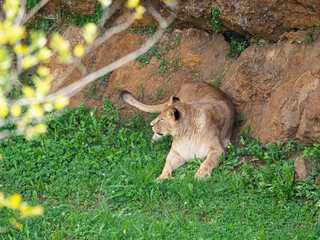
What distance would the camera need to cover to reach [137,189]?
6043 mm

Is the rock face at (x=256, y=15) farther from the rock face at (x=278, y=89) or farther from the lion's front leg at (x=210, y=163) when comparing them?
the lion's front leg at (x=210, y=163)

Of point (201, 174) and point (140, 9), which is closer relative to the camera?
point (201, 174)

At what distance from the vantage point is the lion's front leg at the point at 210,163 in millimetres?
6370

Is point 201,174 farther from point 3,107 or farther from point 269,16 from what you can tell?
point 3,107

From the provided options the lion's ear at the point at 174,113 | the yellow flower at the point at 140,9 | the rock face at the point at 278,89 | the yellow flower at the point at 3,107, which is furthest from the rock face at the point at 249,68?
the yellow flower at the point at 3,107

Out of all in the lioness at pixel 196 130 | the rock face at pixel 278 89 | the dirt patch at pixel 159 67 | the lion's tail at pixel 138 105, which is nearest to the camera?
the rock face at pixel 278 89

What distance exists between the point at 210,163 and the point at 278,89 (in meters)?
1.66

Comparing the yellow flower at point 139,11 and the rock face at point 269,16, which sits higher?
the rock face at point 269,16

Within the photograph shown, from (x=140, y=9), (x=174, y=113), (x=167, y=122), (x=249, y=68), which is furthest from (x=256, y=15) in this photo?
(x=140, y=9)

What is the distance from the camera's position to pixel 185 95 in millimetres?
8070

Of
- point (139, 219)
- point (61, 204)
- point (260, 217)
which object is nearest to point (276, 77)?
point (260, 217)

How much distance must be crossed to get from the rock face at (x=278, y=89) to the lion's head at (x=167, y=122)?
1.31 metres

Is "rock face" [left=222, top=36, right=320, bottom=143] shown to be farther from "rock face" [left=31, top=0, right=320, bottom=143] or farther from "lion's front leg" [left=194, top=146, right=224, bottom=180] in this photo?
"lion's front leg" [left=194, top=146, right=224, bottom=180]

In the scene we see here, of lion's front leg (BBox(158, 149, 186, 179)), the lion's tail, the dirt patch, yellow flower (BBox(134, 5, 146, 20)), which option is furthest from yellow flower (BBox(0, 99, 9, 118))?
yellow flower (BBox(134, 5, 146, 20))
